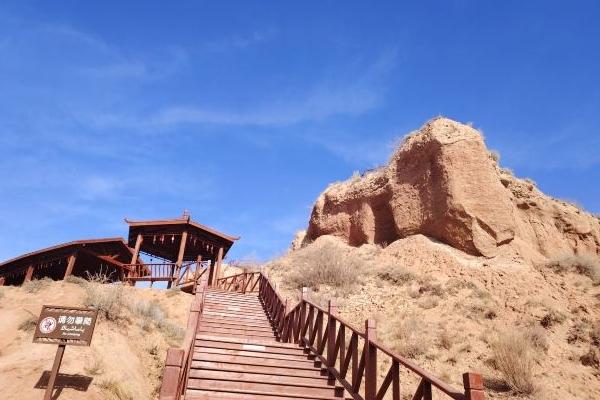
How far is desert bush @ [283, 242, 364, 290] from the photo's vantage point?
1820 centimetres

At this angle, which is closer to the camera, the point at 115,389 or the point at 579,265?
the point at 115,389

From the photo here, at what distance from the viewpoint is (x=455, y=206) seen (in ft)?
64.2

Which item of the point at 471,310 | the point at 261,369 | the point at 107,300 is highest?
the point at 471,310

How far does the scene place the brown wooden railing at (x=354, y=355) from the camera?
5375 millimetres

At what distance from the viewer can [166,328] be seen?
542 inches

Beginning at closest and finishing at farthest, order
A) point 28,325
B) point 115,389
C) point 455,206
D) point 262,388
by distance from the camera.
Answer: point 262,388
point 115,389
point 28,325
point 455,206

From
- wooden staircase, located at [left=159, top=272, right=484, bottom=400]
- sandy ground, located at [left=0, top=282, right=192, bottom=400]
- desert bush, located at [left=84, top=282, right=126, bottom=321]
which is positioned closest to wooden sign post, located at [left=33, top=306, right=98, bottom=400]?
sandy ground, located at [left=0, top=282, right=192, bottom=400]

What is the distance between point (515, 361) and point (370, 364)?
469 cm

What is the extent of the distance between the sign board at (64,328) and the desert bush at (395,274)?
12034 millimetres

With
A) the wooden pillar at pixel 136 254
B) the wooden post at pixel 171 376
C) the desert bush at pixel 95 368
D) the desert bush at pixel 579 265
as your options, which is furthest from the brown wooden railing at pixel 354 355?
the wooden pillar at pixel 136 254

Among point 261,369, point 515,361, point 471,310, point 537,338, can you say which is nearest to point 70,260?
point 261,369

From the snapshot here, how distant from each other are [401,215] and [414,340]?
33.9 ft

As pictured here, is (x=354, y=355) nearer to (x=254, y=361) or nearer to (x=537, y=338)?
(x=254, y=361)

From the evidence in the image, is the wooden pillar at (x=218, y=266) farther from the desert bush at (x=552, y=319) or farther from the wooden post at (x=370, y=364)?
the wooden post at (x=370, y=364)
